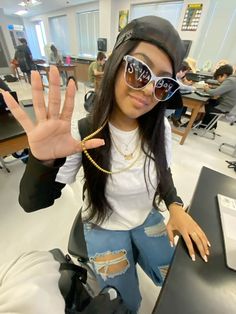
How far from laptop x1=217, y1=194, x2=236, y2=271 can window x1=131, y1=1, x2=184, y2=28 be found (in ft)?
16.8

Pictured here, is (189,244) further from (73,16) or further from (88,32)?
(73,16)

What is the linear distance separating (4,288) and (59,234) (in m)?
1.07

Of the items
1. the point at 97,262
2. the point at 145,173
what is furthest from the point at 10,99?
the point at 97,262

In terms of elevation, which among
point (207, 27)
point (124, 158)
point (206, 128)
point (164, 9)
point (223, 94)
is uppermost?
point (164, 9)

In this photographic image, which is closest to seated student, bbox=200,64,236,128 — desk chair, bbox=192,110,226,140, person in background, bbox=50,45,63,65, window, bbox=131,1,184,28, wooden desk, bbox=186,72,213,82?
desk chair, bbox=192,110,226,140

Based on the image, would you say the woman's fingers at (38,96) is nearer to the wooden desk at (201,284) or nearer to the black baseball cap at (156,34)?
the black baseball cap at (156,34)

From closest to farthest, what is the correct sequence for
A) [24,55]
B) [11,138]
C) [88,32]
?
1. [11,138]
2. [24,55]
3. [88,32]

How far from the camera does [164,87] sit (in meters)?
0.57

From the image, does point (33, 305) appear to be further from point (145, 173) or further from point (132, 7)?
point (132, 7)

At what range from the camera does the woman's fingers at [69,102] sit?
1.37 feet

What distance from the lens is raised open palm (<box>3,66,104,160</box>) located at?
0.38m

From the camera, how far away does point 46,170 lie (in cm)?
45

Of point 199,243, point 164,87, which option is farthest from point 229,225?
point 164,87

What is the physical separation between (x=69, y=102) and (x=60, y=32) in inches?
396
